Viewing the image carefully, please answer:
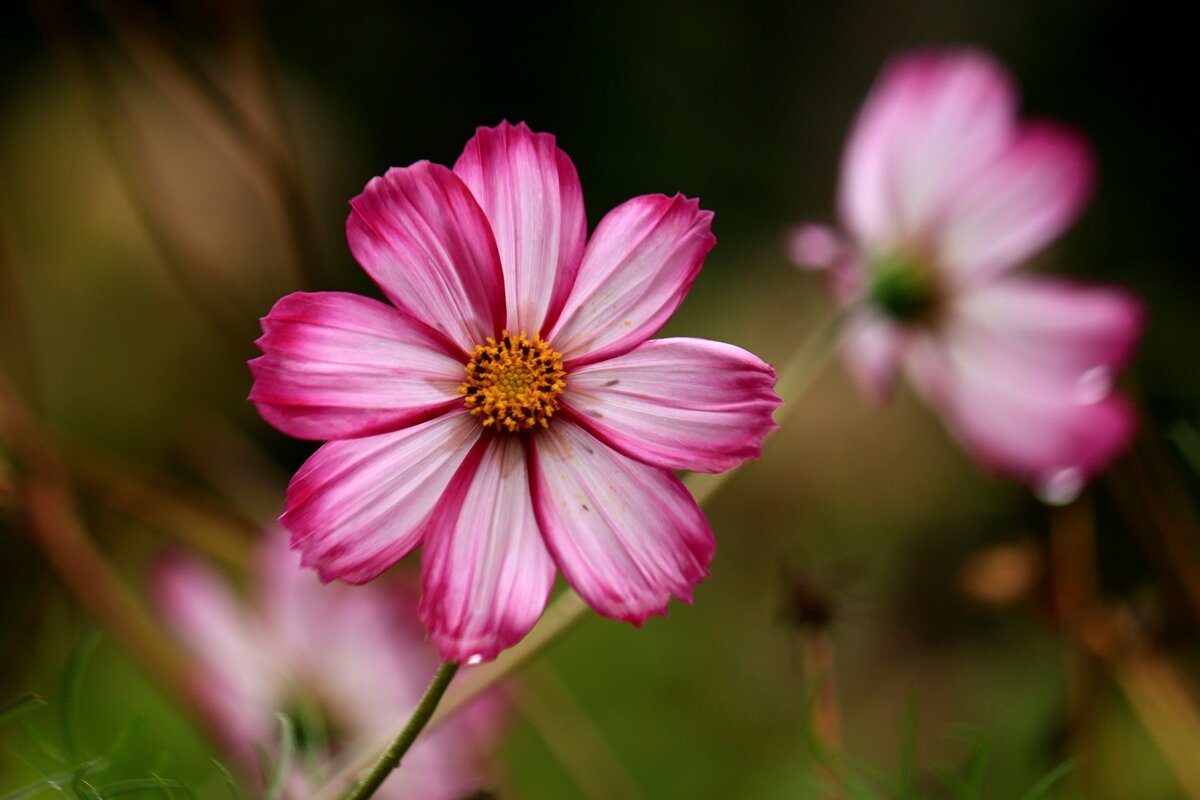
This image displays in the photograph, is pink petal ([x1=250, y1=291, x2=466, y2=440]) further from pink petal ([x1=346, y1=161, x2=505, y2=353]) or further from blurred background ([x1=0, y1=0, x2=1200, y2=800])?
blurred background ([x1=0, y1=0, x2=1200, y2=800])

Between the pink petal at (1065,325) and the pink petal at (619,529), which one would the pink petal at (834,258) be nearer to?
the pink petal at (1065,325)

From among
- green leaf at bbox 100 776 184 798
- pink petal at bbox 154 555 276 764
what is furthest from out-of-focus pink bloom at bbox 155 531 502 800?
green leaf at bbox 100 776 184 798

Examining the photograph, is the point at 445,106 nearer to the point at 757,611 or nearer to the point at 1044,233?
the point at 757,611

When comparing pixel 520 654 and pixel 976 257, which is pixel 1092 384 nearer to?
pixel 976 257

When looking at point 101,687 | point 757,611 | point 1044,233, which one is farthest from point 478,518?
point 757,611

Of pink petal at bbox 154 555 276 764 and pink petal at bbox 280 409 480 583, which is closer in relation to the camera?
pink petal at bbox 280 409 480 583

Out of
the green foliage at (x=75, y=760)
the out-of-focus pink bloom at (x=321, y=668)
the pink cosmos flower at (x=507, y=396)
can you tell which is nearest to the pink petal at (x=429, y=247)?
the pink cosmos flower at (x=507, y=396)

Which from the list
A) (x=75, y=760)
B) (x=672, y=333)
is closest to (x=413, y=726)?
(x=75, y=760)
